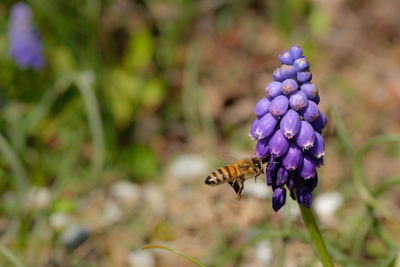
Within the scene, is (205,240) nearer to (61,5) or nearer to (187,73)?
(187,73)

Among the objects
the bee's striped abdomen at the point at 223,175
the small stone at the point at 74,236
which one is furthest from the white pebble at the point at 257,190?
the bee's striped abdomen at the point at 223,175

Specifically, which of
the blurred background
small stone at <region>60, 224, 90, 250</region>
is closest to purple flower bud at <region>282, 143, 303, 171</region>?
the blurred background

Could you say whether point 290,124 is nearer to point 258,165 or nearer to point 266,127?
point 266,127

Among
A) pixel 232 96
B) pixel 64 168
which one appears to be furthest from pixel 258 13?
pixel 64 168

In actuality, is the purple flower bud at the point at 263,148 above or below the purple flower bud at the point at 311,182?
above

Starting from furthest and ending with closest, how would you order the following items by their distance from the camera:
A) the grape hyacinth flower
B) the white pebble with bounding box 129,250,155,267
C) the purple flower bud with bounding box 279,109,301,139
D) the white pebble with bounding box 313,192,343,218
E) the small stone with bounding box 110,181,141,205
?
the grape hyacinth flower < the small stone with bounding box 110,181,141,205 < the white pebble with bounding box 313,192,343,218 < the white pebble with bounding box 129,250,155,267 < the purple flower bud with bounding box 279,109,301,139

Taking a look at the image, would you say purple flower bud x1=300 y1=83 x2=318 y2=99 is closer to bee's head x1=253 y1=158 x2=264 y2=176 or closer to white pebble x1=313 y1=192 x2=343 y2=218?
bee's head x1=253 y1=158 x2=264 y2=176

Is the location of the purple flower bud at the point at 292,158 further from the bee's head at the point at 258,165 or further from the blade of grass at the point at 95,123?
the blade of grass at the point at 95,123
